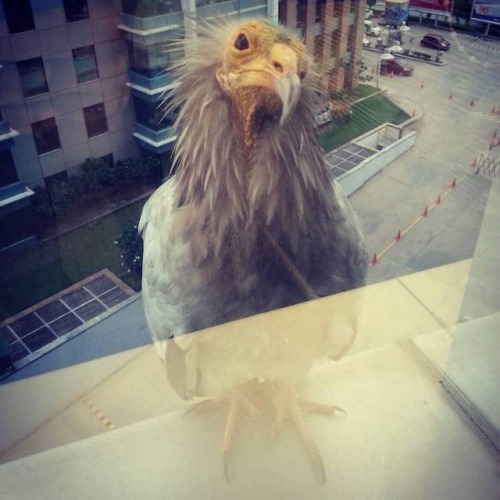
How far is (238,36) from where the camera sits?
34.2 inches

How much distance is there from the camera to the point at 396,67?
4.16 feet

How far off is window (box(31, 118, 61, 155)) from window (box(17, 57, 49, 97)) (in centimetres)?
6

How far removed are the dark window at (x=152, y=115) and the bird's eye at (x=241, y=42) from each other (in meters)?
0.24

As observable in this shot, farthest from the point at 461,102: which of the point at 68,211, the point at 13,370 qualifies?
the point at 13,370

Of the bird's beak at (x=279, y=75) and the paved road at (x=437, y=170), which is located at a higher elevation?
the bird's beak at (x=279, y=75)

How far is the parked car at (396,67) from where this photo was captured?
124 centimetres

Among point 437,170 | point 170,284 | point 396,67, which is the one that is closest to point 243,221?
point 170,284

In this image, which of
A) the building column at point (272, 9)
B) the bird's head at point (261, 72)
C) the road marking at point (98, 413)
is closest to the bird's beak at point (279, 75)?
the bird's head at point (261, 72)

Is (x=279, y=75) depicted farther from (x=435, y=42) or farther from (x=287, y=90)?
(x=435, y=42)

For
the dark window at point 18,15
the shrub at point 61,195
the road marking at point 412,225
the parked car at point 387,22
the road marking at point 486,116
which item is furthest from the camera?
the road marking at point 412,225

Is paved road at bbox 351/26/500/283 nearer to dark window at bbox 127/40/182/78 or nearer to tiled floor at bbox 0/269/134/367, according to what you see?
dark window at bbox 127/40/182/78

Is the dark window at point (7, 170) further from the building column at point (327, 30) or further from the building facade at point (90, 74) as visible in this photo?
the building column at point (327, 30)

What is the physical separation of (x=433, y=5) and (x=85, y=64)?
0.71 m

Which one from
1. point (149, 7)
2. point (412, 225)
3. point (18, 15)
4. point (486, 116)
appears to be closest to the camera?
point (18, 15)
